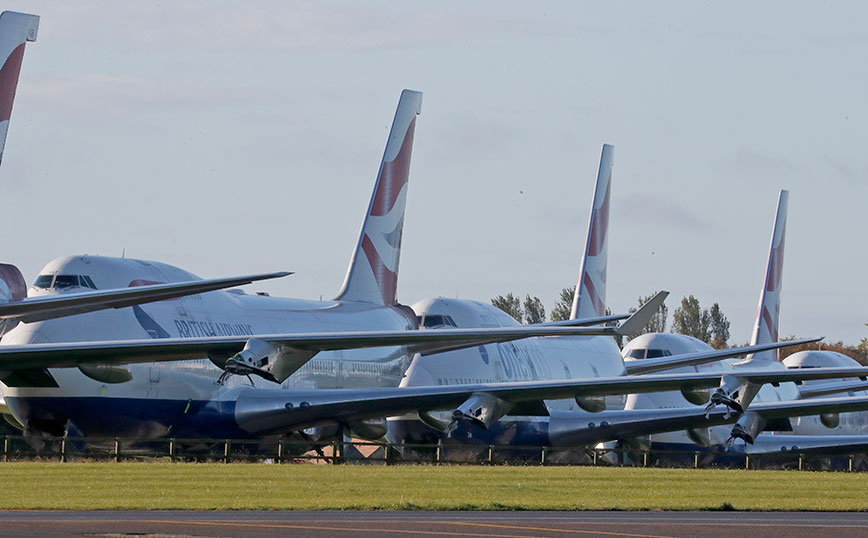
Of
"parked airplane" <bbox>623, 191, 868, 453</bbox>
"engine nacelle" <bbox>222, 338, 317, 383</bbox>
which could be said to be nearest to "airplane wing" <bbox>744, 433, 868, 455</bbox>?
"parked airplane" <bbox>623, 191, 868, 453</bbox>

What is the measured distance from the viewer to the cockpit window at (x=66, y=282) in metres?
33.0

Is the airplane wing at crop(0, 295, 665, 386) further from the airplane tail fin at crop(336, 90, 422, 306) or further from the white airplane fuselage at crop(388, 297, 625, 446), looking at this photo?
the airplane tail fin at crop(336, 90, 422, 306)

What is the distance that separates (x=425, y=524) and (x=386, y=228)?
1156 inches

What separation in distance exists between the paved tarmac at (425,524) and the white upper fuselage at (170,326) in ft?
46.4

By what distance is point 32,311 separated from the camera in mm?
22984

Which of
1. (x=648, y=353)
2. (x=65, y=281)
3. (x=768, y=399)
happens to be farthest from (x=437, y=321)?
(x=768, y=399)

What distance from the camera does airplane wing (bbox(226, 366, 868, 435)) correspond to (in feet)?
111

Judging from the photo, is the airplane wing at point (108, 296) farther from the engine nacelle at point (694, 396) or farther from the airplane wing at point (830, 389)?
the airplane wing at point (830, 389)

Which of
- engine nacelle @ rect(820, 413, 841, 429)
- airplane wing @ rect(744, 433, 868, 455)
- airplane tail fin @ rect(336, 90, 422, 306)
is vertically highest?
airplane tail fin @ rect(336, 90, 422, 306)

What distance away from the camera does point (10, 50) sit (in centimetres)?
2461

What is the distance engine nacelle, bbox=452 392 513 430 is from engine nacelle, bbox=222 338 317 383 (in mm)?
7451

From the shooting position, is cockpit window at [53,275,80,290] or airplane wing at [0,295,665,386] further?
cockpit window at [53,275,80,290]

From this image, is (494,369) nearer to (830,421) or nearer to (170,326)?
(830,421)

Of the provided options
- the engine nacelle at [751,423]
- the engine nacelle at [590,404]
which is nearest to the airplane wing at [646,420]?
the engine nacelle at [751,423]
